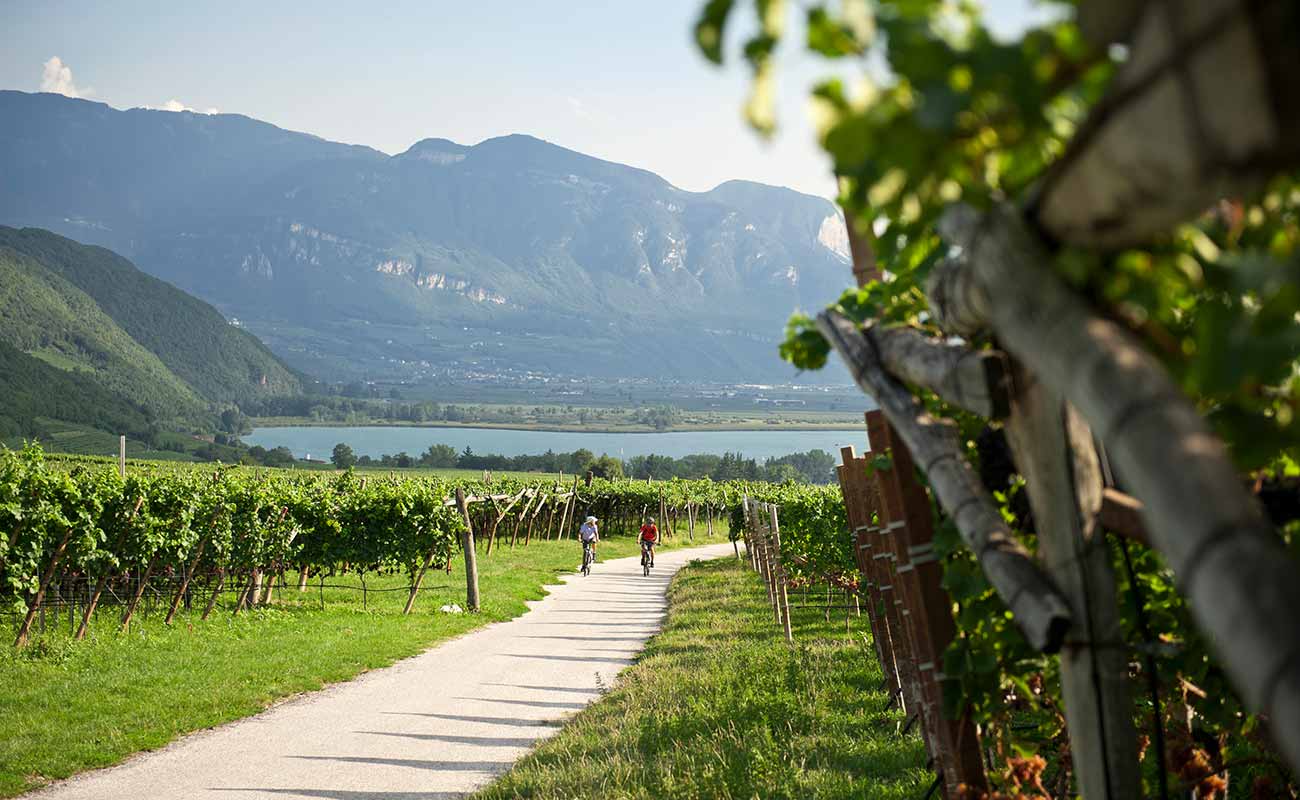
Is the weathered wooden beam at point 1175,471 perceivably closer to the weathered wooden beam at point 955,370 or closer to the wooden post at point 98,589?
the weathered wooden beam at point 955,370

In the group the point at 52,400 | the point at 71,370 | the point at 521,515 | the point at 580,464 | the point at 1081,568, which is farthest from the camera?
the point at 71,370

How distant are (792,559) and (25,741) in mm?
13013

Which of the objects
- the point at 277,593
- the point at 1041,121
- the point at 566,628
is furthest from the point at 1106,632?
the point at 277,593

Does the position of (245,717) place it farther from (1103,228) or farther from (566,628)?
(1103,228)

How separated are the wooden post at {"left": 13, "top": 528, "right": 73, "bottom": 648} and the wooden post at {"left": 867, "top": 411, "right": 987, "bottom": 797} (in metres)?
12.1

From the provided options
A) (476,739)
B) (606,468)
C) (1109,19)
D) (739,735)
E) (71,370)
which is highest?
(71,370)

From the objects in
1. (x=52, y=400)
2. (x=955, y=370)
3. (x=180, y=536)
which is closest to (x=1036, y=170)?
(x=955, y=370)

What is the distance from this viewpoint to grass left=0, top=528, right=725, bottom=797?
845 cm

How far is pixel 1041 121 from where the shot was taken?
1.15 m

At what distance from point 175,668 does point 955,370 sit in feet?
38.3

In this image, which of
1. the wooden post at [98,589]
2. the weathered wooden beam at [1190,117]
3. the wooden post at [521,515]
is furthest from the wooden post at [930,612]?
the wooden post at [521,515]

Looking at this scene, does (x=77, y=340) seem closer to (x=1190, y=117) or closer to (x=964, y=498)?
(x=964, y=498)

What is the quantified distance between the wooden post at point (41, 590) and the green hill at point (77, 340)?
13840cm

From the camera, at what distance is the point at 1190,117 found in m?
0.88
